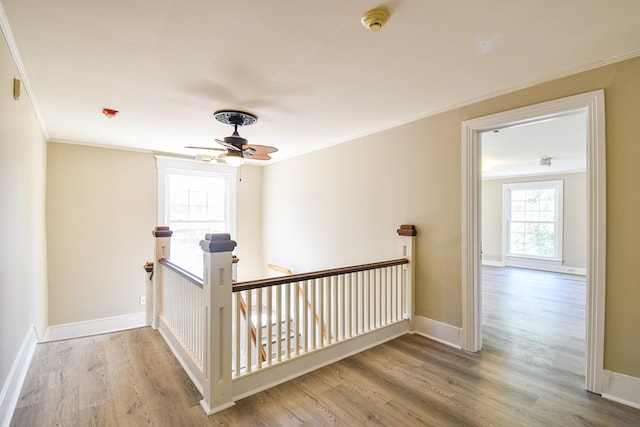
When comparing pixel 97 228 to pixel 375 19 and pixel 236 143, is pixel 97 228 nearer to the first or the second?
pixel 236 143

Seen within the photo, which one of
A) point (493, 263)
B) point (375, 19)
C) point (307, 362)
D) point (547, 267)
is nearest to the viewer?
point (375, 19)

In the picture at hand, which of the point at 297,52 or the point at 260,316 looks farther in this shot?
the point at 260,316

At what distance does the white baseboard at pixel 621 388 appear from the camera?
1.96 metres

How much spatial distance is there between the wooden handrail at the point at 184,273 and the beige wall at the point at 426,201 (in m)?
2.24

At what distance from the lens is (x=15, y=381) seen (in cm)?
205

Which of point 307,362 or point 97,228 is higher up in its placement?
point 97,228

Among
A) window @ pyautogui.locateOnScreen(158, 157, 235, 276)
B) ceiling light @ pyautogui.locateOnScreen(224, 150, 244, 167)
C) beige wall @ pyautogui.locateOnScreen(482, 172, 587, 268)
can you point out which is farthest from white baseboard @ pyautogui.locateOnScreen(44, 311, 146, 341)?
beige wall @ pyautogui.locateOnScreen(482, 172, 587, 268)

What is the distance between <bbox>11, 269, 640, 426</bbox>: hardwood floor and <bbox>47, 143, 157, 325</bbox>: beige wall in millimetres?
1716

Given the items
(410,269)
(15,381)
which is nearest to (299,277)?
(410,269)

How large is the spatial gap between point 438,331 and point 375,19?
2844 millimetres

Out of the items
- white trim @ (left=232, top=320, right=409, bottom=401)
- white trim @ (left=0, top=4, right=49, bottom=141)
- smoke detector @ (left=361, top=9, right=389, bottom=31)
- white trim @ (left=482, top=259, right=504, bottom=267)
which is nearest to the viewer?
smoke detector @ (left=361, top=9, right=389, bottom=31)

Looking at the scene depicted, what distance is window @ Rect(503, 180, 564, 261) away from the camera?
7008 millimetres

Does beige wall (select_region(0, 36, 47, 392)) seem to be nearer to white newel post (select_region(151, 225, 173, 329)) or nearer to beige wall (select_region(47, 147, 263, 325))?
beige wall (select_region(47, 147, 263, 325))

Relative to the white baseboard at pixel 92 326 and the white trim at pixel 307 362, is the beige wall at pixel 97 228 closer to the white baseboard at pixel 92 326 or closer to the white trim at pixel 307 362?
the white baseboard at pixel 92 326
